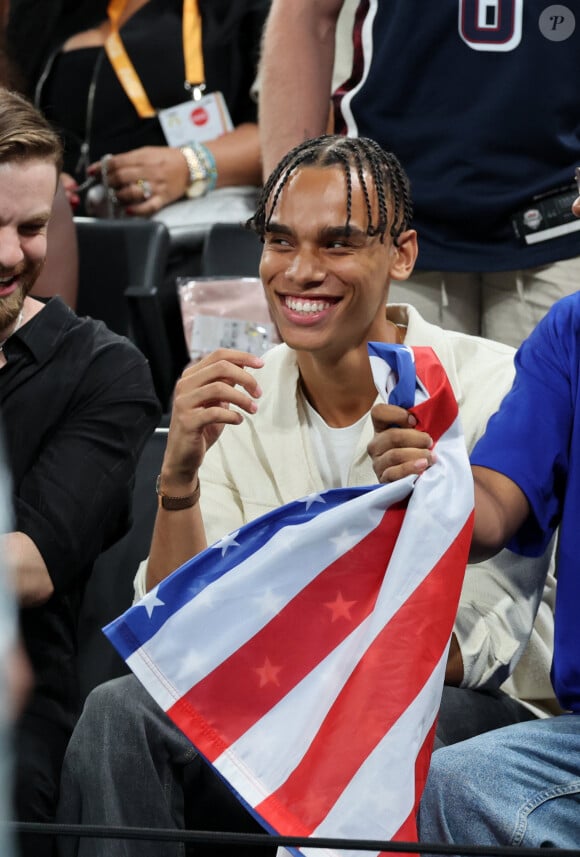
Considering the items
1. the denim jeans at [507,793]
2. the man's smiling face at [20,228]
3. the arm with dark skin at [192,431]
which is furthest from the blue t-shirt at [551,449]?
the man's smiling face at [20,228]

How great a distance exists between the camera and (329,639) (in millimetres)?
1782

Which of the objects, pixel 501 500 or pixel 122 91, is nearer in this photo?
pixel 501 500

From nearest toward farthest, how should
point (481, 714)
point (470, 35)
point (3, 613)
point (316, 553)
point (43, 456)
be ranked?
point (3, 613) < point (316, 553) < point (481, 714) < point (43, 456) < point (470, 35)

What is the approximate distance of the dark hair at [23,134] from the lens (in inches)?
87.5

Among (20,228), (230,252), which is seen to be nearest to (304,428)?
(20,228)

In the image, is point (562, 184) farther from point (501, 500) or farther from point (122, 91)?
point (122, 91)

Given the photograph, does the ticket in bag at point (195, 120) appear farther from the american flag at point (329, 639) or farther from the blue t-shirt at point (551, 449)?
the american flag at point (329, 639)

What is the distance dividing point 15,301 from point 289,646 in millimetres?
762

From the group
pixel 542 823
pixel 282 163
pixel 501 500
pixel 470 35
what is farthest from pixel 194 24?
pixel 542 823

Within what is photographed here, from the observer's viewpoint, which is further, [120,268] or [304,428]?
[120,268]

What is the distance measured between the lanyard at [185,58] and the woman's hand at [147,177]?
6.9 inches

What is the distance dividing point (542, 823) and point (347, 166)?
3.39 ft

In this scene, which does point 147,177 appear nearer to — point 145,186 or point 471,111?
point 145,186

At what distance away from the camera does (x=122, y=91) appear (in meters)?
3.68
